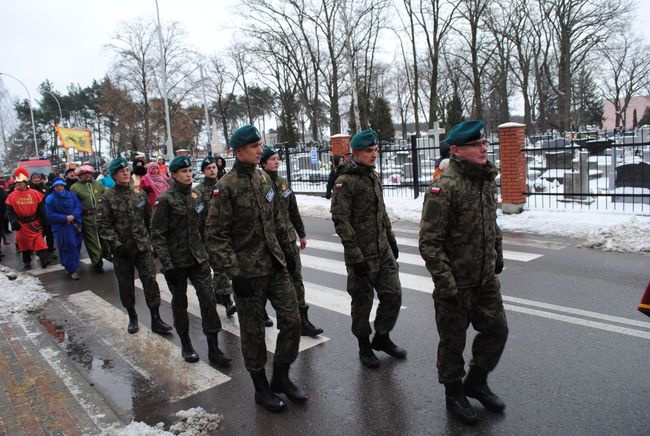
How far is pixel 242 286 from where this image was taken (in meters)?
3.54

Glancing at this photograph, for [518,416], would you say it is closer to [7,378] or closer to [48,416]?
[48,416]

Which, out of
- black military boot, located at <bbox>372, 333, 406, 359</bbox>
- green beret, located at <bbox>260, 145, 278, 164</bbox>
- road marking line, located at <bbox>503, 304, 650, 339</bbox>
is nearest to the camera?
black military boot, located at <bbox>372, 333, 406, 359</bbox>

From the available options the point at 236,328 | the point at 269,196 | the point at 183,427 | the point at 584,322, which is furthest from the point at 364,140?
the point at 584,322

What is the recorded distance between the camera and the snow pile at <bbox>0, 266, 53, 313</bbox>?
23.0 ft

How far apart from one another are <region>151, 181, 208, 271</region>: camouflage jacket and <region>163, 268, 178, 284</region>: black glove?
0.04 m

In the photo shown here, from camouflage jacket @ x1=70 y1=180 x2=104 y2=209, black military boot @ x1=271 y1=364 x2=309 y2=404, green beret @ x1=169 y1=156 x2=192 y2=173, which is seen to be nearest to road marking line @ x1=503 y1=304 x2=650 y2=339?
black military boot @ x1=271 y1=364 x2=309 y2=404

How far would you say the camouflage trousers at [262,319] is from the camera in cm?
367

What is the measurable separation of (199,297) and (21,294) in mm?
4309

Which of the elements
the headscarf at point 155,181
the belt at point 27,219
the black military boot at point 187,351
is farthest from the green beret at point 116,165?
the belt at point 27,219

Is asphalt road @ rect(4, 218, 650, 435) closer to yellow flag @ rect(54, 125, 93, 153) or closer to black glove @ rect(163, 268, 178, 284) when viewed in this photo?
black glove @ rect(163, 268, 178, 284)

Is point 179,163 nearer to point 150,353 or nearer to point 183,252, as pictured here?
point 183,252

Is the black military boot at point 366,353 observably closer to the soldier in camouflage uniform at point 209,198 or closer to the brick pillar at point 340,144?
the soldier in camouflage uniform at point 209,198

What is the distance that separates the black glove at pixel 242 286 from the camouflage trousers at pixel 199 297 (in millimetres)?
1351

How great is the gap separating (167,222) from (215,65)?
178ft
